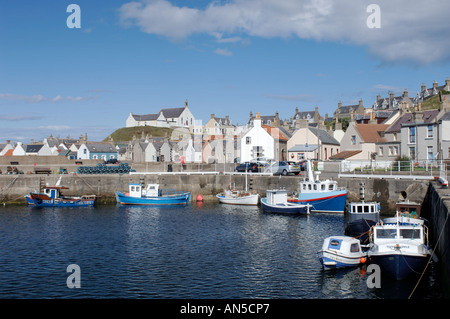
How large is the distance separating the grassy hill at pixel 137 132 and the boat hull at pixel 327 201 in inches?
3650

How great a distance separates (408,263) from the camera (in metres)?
21.0

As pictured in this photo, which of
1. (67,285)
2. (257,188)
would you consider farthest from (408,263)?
(257,188)

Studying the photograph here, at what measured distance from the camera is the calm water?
2056cm

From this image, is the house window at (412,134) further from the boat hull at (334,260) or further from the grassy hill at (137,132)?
the grassy hill at (137,132)

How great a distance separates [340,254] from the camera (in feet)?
77.0

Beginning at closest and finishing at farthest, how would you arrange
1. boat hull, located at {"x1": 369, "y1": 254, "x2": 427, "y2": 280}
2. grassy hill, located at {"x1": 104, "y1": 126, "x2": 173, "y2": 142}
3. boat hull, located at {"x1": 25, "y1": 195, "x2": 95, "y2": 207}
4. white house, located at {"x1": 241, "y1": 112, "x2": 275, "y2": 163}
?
1. boat hull, located at {"x1": 369, "y1": 254, "x2": 427, "y2": 280}
2. boat hull, located at {"x1": 25, "y1": 195, "x2": 95, "y2": 207}
3. white house, located at {"x1": 241, "y1": 112, "x2": 275, "y2": 163}
4. grassy hill, located at {"x1": 104, "y1": 126, "x2": 173, "y2": 142}

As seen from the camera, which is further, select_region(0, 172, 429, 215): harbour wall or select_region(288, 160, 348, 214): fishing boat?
select_region(0, 172, 429, 215): harbour wall

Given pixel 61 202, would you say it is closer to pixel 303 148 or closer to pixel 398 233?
pixel 303 148

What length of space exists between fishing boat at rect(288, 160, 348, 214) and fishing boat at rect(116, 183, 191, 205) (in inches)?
573

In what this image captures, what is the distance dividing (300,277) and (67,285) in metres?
11.8

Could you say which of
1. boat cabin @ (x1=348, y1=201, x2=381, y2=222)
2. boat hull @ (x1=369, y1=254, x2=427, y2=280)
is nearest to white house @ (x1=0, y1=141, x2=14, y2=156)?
boat cabin @ (x1=348, y1=201, x2=381, y2=222)

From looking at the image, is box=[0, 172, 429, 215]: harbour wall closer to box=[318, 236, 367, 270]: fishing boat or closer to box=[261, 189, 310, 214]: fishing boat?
box=[261, 189, 310, 214]: fishing boat

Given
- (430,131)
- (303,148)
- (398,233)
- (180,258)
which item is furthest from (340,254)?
(303,148)
